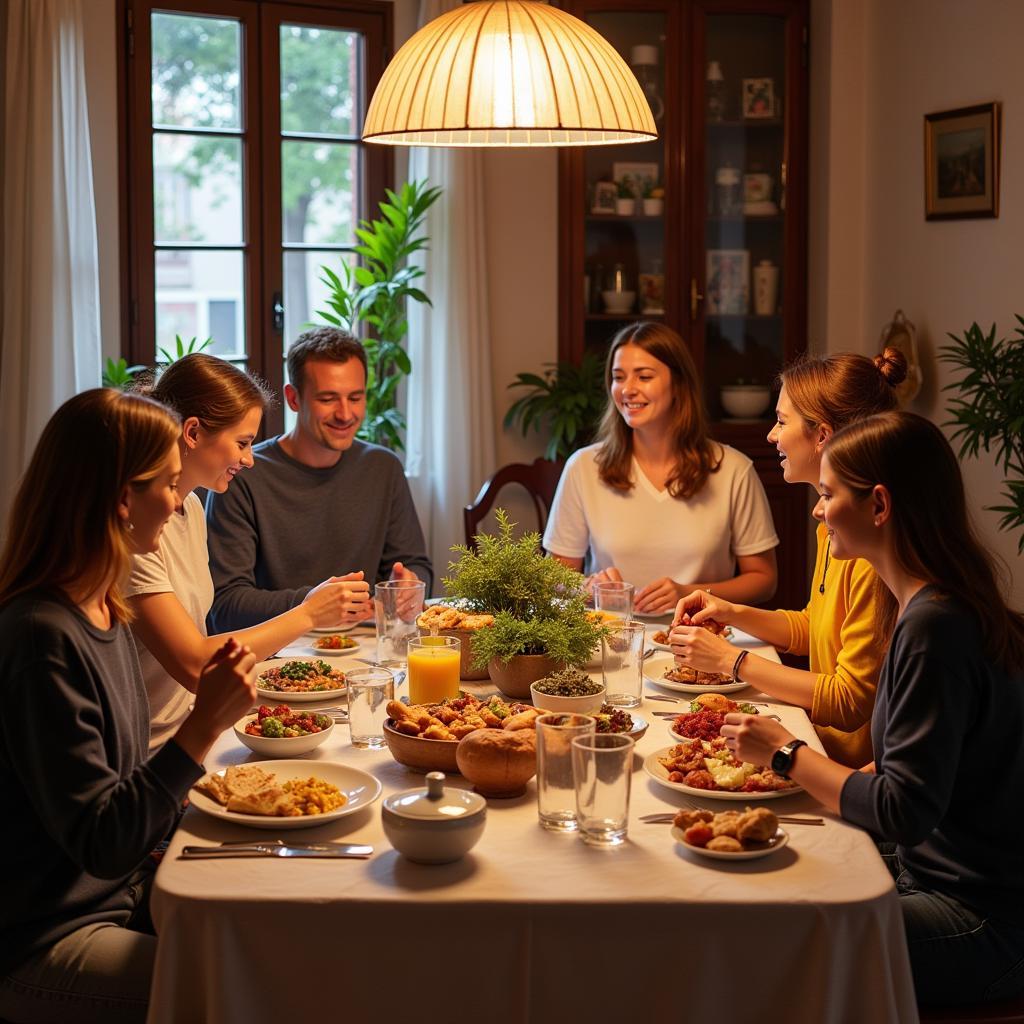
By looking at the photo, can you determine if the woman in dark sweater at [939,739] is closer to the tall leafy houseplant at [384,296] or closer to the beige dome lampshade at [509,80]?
→ the beige dome lampshade at [509,80]

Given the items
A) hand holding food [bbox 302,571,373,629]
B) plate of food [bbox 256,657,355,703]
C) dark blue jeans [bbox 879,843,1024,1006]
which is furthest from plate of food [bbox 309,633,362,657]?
dark blue jeans [bbox 879,843,1024,1006]

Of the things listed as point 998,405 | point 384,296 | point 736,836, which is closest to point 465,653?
point 736,836

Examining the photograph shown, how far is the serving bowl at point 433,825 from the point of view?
1542 mm

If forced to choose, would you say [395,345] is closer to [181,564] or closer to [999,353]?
[999,353]

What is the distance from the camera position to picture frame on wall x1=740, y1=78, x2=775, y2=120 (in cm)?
502

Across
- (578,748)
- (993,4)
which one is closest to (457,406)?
(993,4)

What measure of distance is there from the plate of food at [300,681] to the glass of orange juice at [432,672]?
162 mm

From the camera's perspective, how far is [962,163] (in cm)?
424

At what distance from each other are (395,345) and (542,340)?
66 cm

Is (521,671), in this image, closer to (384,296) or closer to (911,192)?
(384,296)

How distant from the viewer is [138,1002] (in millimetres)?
1646

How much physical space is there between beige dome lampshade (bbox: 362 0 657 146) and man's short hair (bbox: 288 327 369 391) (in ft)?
3.41

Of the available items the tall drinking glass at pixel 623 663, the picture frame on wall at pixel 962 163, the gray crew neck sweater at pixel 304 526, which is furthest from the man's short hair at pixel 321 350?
the picture frame on wall at pixel 962 163

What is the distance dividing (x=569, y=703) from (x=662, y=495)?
1.41 metres
